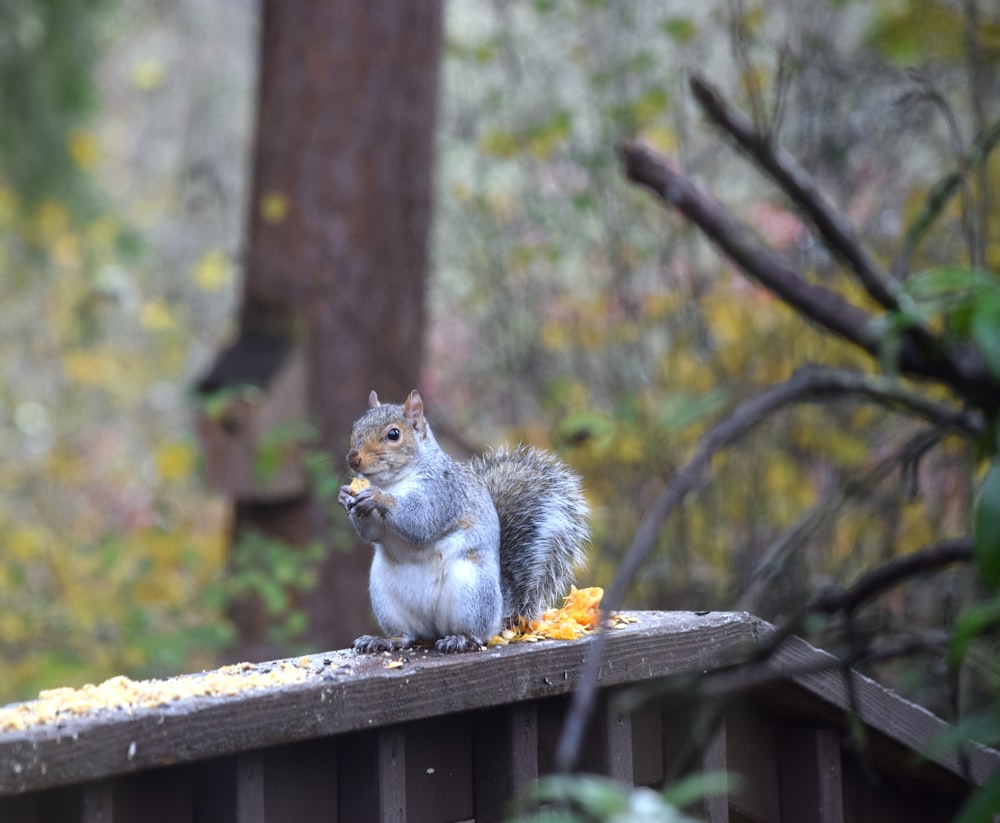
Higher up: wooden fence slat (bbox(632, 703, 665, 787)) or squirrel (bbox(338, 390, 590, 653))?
squirrel (bbox(338, 390, 590, 653))

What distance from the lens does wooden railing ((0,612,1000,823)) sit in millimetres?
1190

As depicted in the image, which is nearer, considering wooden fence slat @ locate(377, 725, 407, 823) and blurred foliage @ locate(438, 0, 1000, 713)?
wooden fence slat @ locate(377, 725, 407, 823)

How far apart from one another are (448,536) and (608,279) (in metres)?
3.57

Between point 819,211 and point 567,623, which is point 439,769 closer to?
point 567,623

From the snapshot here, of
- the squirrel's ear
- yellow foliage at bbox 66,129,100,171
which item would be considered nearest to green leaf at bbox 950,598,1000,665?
the squirrel's ear

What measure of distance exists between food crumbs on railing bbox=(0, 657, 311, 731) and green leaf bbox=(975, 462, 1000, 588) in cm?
79

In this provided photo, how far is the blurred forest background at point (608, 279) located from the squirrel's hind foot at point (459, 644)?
1.22 meters

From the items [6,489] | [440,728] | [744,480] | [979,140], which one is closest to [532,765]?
[440,728]

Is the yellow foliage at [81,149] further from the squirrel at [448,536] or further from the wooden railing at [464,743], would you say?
the wooden railing at [464,743]

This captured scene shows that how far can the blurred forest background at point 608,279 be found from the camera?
4.15m

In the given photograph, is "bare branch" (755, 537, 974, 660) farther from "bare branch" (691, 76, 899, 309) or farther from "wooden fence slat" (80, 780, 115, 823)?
"wooden fence slat" (80, 780, 115, 823)

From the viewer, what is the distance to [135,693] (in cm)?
135

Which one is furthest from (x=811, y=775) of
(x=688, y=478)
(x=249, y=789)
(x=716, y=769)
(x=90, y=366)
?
(x=90, y=366)

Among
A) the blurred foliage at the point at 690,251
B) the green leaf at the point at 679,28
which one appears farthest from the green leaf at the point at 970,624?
the green leaf at the point at 679,28
